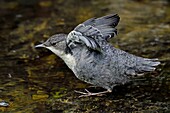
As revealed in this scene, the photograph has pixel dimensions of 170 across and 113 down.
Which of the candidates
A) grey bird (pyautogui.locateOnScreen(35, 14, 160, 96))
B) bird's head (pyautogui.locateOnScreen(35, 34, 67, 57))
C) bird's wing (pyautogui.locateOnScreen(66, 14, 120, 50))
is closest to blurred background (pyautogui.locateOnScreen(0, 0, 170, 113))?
grey bird (pyautogui.locateOnScreen(35, 14, 160, 96))

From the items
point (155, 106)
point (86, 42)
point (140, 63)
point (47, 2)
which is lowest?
point (155, 106)

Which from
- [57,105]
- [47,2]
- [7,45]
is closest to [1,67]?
[7,45]

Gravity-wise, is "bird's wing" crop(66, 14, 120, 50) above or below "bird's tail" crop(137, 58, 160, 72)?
above

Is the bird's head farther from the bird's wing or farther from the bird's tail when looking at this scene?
the bird's tail

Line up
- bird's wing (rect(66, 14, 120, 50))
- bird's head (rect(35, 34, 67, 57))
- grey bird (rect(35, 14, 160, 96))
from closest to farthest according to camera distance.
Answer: bird's wing (rect(66, 14, 120, 50))
grey bird (rect(35, 14, 160, 96))
bird's head (rect(35, 34, 67, 57))

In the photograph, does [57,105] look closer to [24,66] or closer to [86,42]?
[86,42]

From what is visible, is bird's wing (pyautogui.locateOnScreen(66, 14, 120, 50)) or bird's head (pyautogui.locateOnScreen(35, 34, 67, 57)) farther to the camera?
bird's head (pyautogui.locateOnScreen(35, 34, 67, 57))
